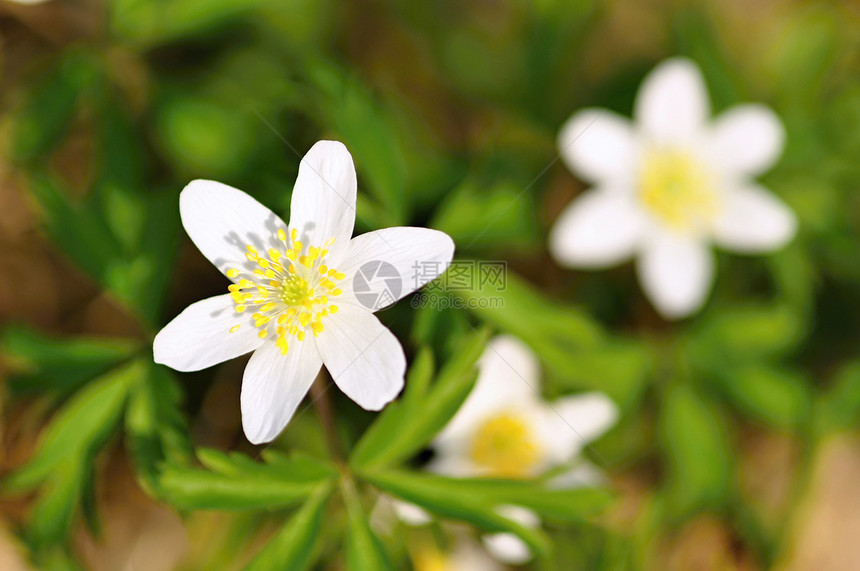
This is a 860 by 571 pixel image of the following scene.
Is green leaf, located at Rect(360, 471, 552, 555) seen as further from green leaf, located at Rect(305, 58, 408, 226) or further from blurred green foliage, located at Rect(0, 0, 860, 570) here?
green leaf, located at Rect(305, 58, 408, 226)

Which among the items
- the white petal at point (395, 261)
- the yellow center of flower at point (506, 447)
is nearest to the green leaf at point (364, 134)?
the white petal at point (395, 261)

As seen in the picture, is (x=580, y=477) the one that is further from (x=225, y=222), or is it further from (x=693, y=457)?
(x=225, y=222)

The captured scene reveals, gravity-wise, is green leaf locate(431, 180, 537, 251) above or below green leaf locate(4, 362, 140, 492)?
above

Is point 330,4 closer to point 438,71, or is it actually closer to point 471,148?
point 438,71

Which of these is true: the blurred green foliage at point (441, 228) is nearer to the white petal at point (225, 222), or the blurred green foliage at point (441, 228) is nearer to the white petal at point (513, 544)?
the white petal at point (513, 544)

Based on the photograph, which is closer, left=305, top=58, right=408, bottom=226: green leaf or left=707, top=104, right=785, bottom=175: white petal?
left=305, top=58, right=408, bottom=226: green leaf

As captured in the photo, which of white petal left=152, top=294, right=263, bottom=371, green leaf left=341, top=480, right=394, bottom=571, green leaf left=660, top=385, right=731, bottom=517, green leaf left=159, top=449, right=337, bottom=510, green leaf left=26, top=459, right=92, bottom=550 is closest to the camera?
white petal left=152, top=294, right=263, bottom=371

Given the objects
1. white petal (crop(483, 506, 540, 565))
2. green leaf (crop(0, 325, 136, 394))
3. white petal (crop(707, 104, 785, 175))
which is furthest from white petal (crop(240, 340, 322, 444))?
white petal (crop(707, 104, 785, 175))
